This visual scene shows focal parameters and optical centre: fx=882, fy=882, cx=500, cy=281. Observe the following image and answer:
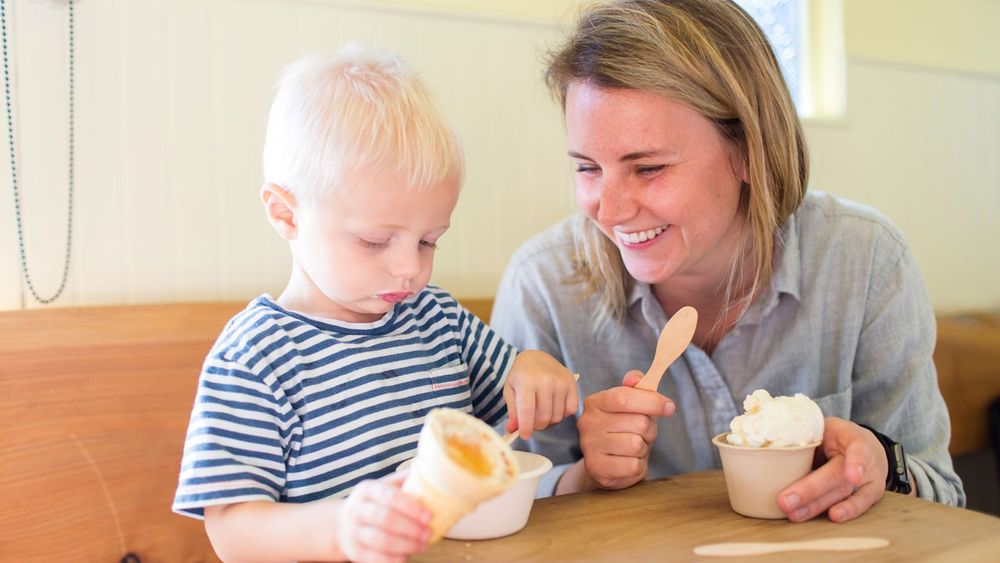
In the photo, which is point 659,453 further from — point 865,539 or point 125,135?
point 125,135

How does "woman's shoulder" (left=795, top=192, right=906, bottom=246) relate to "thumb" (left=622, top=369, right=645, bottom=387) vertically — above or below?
above

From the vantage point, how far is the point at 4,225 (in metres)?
1.46

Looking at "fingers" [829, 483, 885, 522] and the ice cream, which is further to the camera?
"fingers" [829, 483, 885, 522]

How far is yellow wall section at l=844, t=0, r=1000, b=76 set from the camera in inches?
103

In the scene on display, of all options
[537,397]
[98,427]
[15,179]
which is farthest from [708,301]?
[15,179]

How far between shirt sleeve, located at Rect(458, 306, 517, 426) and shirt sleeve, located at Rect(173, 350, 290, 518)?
0.32 m

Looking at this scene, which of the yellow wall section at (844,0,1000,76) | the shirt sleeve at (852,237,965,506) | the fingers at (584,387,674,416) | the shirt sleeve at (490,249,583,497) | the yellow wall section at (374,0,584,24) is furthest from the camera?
the yellow wall section at (844,0,1000,76)

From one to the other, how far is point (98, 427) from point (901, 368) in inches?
52.4

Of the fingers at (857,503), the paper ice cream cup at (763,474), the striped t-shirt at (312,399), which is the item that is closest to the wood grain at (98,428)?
the striped t-shirt at (312,399)

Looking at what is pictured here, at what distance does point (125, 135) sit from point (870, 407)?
53.9 inches

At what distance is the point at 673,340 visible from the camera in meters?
1.13

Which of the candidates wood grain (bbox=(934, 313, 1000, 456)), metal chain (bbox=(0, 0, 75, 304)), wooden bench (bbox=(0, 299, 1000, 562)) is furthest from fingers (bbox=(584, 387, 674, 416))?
wood grain (bbox=(934, 313, 1000, 456))

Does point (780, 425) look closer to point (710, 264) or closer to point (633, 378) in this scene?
point (633, 378)

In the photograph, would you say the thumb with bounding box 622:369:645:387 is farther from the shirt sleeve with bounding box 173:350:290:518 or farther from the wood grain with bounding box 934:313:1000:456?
the wood grain with bounding box 934:313:1000:456
